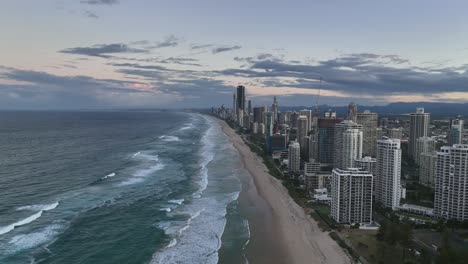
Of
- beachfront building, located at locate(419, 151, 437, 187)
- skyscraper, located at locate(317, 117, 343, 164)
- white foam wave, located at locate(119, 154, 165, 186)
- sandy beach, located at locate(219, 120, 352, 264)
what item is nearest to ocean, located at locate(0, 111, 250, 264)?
white foam wave, located at locate(119, 154, 165, 186)

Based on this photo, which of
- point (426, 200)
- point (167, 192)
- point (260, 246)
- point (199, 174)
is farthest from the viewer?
point (199, 174)

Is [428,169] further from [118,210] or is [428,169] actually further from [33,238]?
[33,238]

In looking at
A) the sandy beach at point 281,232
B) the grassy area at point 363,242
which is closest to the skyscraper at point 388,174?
the sandy beach at point 281,232

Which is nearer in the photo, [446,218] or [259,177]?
[446,218]

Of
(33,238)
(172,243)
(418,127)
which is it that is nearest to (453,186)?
(172,243)

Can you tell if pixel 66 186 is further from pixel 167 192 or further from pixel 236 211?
pixel 236 211

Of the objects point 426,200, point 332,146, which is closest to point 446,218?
point 426,200

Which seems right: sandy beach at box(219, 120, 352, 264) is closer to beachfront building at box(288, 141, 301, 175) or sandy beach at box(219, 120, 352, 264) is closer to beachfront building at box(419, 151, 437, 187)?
beachfront building at box(288, 141, 301, 175)
